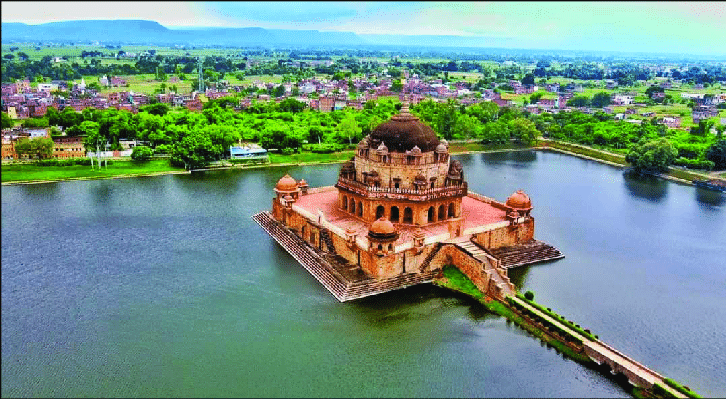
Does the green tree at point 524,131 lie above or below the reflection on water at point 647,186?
above

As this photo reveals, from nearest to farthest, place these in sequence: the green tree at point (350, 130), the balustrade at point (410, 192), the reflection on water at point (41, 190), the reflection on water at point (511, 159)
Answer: the balustrade at point (410, 192) < the reflection on water at point (41, 190) < the reflection on water at point (511, 159) < the green tree at point (350, 130)

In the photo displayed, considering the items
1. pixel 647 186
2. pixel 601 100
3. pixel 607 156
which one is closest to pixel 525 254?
pixel 647 186

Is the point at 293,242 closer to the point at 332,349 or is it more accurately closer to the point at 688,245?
the point at 332,349

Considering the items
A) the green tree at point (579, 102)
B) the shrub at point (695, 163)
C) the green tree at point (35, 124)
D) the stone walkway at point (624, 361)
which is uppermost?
the green tree at point (579, 102)

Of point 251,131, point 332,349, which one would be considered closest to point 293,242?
point 332,349

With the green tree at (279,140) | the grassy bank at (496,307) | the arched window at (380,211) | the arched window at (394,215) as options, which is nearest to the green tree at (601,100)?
the green tree at (279,140)

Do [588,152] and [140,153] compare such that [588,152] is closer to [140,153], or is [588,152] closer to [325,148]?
[325,148]

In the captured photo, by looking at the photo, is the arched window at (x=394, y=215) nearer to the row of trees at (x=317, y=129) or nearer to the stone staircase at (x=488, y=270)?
the stone staircase at (x=488, y=270)
